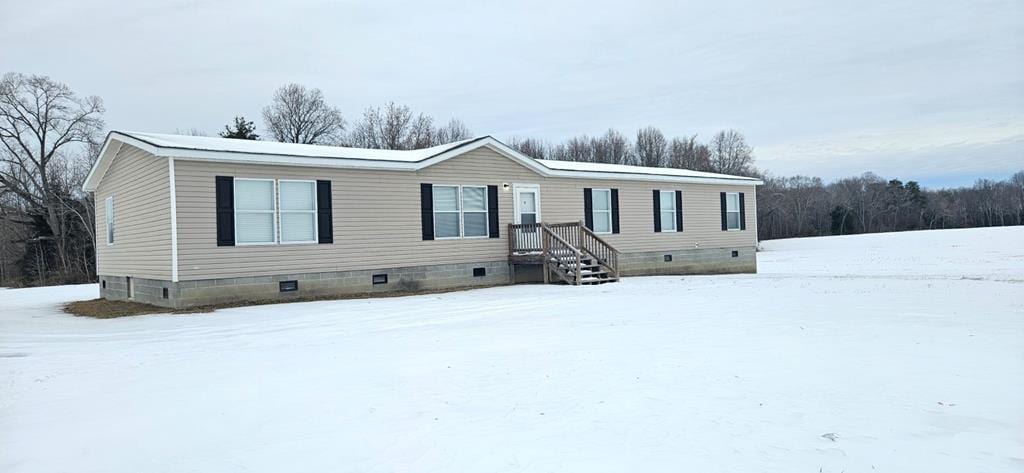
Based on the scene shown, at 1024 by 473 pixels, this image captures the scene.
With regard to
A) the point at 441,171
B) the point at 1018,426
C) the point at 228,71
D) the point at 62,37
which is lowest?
the point at 1018,426

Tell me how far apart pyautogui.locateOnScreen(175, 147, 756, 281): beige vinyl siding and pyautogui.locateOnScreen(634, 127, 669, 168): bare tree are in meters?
34.1

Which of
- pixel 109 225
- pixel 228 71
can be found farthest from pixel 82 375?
pixel 228 71

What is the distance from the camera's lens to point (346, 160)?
46.9ft

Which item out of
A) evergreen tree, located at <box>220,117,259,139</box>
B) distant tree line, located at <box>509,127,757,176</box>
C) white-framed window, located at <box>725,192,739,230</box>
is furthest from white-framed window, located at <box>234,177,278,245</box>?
distant tree line, located at <box>509,127,757,176</box>

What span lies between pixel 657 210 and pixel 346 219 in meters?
10.7

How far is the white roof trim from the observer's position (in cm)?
1233

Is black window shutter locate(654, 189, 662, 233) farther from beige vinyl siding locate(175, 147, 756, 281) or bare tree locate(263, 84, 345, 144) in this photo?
bare tree locate(263, 84, 345, 144)

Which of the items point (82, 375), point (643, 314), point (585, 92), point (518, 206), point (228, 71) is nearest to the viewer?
point (82, 375)

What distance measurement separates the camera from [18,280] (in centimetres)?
3266

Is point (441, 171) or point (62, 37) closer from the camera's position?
point (441, 171)

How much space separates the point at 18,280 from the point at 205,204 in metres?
28.0

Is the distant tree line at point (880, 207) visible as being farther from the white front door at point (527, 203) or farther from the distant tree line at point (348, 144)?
the white front door at point (527, 203)

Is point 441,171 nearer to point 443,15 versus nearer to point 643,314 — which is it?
point 443,15

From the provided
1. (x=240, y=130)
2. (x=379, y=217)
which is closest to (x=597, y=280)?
(x=379, y=217)
